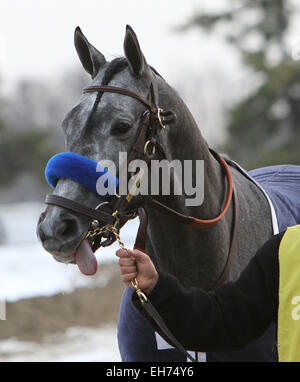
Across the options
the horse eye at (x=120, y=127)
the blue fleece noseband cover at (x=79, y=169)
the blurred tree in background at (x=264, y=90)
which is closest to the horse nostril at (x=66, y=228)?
the blue fleece noseband cover at (x=79, y=169)

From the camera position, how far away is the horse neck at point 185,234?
2.41 meters

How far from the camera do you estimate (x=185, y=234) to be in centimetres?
241

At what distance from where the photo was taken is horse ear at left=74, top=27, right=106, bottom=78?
95.4 inches

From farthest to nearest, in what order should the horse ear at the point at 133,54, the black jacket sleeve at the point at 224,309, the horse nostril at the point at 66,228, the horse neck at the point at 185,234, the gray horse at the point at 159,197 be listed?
the horse neck at the point at 185,234
the horse ear at the point at 133,54
the gray horse at the point at 159,197
the horse nostril at the point at 66,228
the black jacket sleeve at the point at 224,309

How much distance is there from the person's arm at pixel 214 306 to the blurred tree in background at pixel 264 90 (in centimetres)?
1000

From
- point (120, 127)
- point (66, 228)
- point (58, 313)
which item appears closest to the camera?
point (66, 228)

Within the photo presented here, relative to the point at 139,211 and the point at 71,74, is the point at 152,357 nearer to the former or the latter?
the point at 139,211

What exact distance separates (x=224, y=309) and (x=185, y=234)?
603 mm

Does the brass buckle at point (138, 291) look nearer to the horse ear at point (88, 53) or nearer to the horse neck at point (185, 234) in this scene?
the horse neck at point (185, 234)

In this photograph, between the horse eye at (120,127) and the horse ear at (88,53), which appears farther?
the horse ear at (88,53)

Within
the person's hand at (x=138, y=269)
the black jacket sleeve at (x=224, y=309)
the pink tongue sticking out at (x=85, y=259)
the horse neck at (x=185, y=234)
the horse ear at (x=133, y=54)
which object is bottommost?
the black jacket sleeve at (x=224, y=309)

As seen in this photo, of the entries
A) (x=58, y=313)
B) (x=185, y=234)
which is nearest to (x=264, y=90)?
(x=58, y=313)

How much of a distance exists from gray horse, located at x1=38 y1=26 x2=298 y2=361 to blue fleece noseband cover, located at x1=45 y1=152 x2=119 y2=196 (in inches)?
1.2

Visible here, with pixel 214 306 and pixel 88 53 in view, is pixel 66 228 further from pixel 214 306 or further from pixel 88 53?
pixel 88 53
